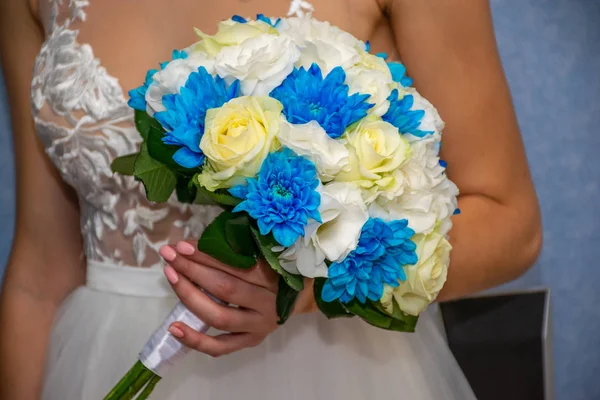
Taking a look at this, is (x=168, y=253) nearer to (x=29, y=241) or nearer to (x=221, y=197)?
(x=221, y=197)

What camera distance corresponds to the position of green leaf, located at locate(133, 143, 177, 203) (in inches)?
27.4

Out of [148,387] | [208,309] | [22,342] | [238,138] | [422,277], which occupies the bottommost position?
[22,342]

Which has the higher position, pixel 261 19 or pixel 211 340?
pixel 261 19

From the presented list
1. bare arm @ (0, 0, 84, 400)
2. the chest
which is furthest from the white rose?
bare arm @ (0, 0, 84, 400)

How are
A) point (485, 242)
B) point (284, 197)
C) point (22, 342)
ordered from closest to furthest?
point (284, 197) < point (485, 242) < point (22, 342)

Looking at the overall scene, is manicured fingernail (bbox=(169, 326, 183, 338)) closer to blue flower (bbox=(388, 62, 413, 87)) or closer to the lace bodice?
the lace bodice

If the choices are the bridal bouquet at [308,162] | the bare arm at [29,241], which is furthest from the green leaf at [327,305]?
the bare arm at [29,241]

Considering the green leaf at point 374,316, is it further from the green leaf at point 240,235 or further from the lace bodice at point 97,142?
the lace bodice at point 97,142

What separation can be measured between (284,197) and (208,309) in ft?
0.62

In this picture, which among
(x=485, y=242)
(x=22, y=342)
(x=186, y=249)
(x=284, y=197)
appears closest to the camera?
(x=284, y=197)

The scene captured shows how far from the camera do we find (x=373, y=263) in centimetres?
64

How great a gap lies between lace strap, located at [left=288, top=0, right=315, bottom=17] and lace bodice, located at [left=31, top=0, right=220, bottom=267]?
10.0 inches

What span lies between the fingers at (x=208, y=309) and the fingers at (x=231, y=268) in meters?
0.03

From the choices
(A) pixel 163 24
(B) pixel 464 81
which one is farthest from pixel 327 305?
(A) pixel 163 24
